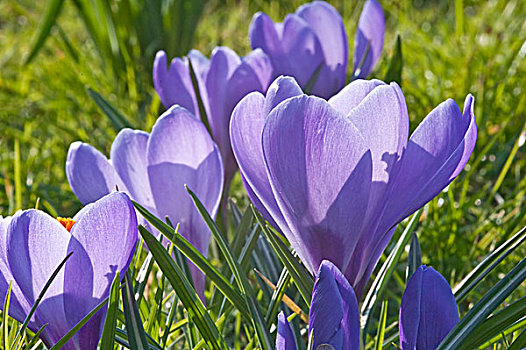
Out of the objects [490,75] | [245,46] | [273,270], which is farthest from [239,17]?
[273,270]

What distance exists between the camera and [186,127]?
2.06 feet

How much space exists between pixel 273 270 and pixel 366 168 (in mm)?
325

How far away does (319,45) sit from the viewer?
0.96 m

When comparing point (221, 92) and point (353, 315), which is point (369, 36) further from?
point (353, 315)

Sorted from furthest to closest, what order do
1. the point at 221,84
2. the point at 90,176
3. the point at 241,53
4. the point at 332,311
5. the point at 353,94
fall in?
1. the point at 241,53
2. the point at 221,84
3. the point at 90,176
4. the point at 353,94
5. the point at 332,311

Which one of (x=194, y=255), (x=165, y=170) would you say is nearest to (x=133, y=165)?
(x=165, y=170)

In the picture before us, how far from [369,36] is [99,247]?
2.07 ft

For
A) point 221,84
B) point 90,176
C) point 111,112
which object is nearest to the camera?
point 90,176

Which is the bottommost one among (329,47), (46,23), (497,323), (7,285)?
(497,323)

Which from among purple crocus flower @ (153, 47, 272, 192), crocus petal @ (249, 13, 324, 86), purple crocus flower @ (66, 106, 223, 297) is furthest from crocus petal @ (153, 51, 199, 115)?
purple crocus flower @ (66, 106, 223, 297)

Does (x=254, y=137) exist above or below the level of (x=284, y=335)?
above

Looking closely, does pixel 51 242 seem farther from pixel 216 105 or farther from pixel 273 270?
pixel 216 105

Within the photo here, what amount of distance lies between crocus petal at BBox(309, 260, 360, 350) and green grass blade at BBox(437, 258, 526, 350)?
9 cm

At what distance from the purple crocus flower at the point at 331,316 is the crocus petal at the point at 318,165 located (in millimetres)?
58
